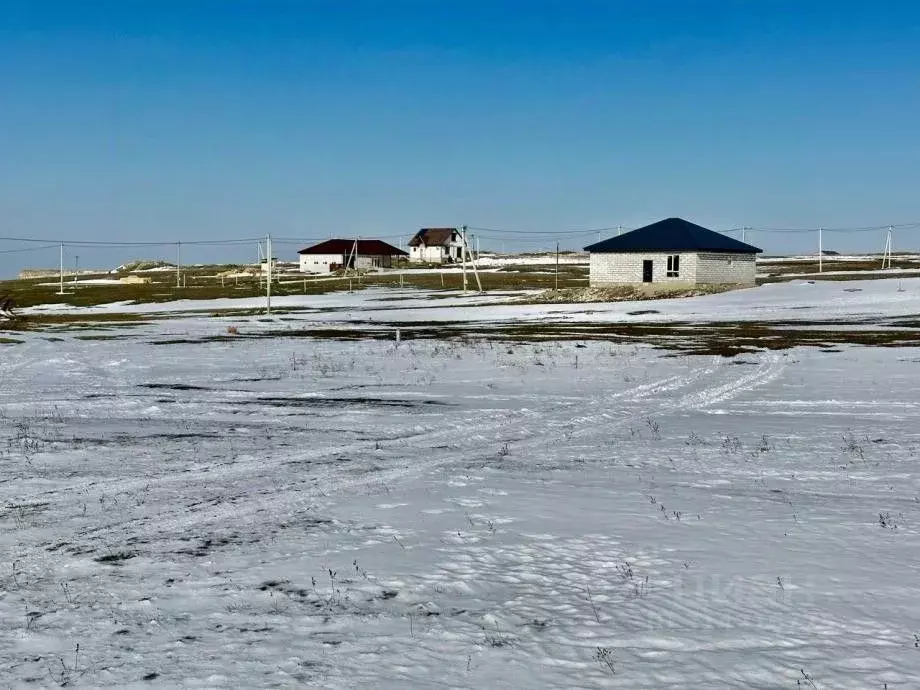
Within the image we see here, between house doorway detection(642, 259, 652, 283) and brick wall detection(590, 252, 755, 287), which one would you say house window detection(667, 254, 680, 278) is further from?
house doorway detection(642, 259, 652, 283)

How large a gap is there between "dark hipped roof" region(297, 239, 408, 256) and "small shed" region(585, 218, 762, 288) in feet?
232

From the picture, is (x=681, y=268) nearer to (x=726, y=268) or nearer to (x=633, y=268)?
(x=633, y=268)

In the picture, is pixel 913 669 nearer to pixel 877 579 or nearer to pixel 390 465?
pixel 877 579

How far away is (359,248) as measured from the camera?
13388 cm

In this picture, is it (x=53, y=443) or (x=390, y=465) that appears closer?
(x=390, y=465)

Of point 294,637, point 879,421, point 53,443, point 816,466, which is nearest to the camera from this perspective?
point 294,637

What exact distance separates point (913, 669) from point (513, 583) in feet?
9.90

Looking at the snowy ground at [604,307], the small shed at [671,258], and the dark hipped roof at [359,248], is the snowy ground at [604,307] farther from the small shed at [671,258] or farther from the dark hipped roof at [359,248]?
the dark hipped roof at [359,248]

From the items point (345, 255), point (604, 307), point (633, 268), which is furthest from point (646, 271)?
point (345, 255)

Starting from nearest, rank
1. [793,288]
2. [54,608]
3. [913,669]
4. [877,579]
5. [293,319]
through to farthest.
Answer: [913,669]
[54,608]
[877,579]
[293,319]
[793,288]

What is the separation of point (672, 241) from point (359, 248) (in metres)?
76.0

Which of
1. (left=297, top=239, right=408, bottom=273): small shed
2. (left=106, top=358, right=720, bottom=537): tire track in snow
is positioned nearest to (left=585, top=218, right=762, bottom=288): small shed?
(left=106, top=358, right=720, bottom=537): tire track in snow

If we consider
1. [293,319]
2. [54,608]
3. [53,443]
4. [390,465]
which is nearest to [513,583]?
[54,608]

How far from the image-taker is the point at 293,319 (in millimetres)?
50188
